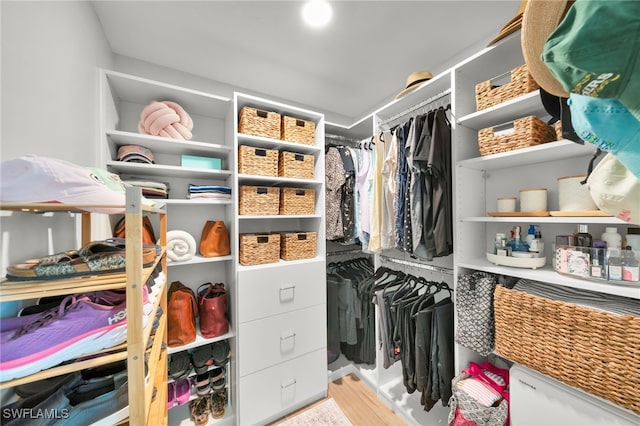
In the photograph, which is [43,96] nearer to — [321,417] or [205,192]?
[205,192]

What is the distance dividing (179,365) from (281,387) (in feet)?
2.32

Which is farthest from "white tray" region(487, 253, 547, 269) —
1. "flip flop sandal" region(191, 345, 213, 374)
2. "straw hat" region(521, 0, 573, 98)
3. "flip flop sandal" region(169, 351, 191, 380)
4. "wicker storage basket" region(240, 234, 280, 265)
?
"flip flop sandal" region(169, 351, 191, 380)

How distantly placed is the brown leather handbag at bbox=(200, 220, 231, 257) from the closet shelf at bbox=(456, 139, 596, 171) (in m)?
1.59

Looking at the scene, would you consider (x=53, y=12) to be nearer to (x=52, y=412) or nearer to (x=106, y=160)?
(x=106, y=160)

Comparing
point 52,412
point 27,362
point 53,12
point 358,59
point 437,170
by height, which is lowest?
point 52,412

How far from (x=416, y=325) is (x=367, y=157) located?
1206 millimetres

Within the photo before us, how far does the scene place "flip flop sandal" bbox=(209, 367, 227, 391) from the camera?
1595 mm

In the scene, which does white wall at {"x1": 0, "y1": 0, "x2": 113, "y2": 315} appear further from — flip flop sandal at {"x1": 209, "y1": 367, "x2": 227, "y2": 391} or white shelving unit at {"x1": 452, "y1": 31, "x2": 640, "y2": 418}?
white shelving unit at {"x1": 452, "y1": 31, "x2": 640, "y2": 418}

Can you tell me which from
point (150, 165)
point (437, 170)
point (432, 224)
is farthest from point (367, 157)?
point (150, 165)

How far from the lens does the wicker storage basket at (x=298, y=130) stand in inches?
67.4

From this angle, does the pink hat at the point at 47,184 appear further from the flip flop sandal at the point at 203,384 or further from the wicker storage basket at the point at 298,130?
the flip flop sandal at the point at 203,384

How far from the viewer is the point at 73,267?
0.59 meters

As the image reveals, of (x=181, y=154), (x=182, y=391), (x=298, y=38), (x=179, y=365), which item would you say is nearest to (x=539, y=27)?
(x=298, y=38)

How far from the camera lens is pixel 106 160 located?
129 cm
